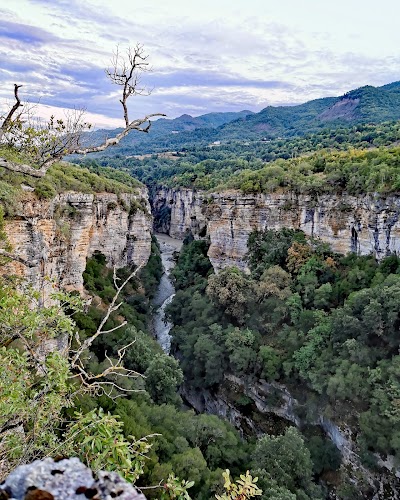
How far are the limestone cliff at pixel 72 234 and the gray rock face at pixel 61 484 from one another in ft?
8.64

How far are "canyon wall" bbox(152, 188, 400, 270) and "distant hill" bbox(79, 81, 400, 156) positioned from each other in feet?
199

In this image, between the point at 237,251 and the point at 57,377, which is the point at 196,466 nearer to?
the point at 57,377

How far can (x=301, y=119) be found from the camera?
430ft

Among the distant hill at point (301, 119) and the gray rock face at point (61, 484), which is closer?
the gray rock face at point (61, 484)

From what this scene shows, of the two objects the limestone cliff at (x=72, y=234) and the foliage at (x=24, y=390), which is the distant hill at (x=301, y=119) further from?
the foliage at (x=24, y=390)

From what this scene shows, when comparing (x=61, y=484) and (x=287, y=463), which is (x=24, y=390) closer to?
(x=61, y=484)

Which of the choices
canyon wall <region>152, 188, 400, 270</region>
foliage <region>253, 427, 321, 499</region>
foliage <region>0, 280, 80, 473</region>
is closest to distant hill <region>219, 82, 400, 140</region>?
canyon wall <region>152, 188, 400, 270</region>

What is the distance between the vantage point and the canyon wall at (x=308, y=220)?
22297 mm

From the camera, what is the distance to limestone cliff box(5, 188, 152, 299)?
42.7 feet

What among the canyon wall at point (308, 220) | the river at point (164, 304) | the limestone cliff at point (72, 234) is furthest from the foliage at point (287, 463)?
the river at point (164, 304)

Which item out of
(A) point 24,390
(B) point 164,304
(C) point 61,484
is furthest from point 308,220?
(C) point 61,484

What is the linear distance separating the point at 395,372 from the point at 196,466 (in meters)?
9.10

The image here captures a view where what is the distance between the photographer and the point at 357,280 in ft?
72.5

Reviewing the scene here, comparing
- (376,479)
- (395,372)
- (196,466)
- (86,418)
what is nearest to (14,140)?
(86,418)
